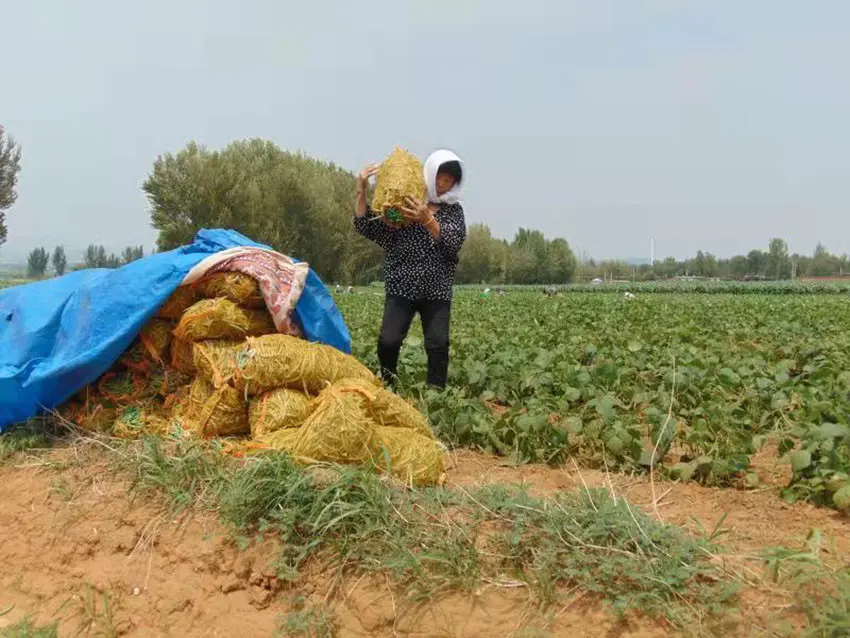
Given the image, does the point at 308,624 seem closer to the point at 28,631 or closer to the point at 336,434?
the point at 336,434

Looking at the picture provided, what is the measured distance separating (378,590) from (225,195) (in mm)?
37348

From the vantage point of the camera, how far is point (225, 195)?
37.4 metres

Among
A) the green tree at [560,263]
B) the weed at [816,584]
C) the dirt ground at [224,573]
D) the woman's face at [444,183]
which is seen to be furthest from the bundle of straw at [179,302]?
the green tree at [560,263]

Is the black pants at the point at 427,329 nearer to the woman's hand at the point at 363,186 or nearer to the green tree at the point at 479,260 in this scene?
the woman's hand at the point at 363,186

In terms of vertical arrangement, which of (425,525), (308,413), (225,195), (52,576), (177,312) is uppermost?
(225,195)

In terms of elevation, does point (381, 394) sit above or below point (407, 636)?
above

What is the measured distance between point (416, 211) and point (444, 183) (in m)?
0.42

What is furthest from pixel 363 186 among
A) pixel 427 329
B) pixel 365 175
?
pixel 427 329

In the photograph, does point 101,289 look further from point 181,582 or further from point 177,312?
point 181,582

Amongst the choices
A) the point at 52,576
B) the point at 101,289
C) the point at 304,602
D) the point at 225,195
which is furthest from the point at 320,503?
the point at 225,195

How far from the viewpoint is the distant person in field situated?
4.36m

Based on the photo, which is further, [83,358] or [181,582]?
[83,358]

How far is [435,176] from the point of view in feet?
14.1

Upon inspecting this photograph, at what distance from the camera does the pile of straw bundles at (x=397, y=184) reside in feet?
13.5
